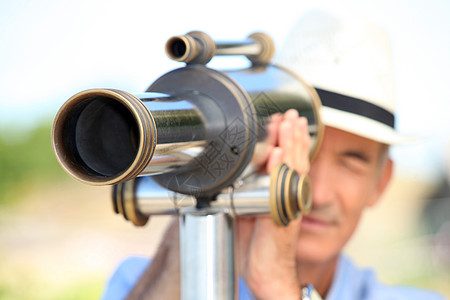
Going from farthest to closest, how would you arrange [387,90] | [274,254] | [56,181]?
[56,181]
[387,90]
[274,254]

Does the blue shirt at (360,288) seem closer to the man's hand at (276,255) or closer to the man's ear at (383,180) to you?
the man's ear at (383,180)

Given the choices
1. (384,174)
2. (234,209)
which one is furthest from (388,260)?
(234,209)

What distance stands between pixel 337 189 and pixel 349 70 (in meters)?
0.17

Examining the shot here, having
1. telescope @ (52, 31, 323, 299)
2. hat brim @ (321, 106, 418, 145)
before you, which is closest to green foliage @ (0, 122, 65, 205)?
hat brim @ (321, 106, 418, 145)

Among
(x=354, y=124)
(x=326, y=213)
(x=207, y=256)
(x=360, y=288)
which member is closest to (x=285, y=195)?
(x=207, y=256)

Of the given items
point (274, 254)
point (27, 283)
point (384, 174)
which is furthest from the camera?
point (27, 283)

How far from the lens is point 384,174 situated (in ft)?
3.27

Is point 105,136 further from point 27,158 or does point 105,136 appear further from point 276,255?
point 27,158

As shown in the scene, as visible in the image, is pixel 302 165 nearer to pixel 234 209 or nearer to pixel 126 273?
pixel 234 209

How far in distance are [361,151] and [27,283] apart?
1.40 meters

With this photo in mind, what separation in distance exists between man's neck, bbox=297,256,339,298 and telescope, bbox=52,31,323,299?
44cm

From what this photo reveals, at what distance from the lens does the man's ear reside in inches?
38.3

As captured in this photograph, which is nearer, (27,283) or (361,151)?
(361,151)

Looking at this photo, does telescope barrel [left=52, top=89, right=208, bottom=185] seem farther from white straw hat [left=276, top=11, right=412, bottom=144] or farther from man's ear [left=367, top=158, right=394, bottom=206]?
man's ear [left=367, top=158, right=394, bottom=206]
